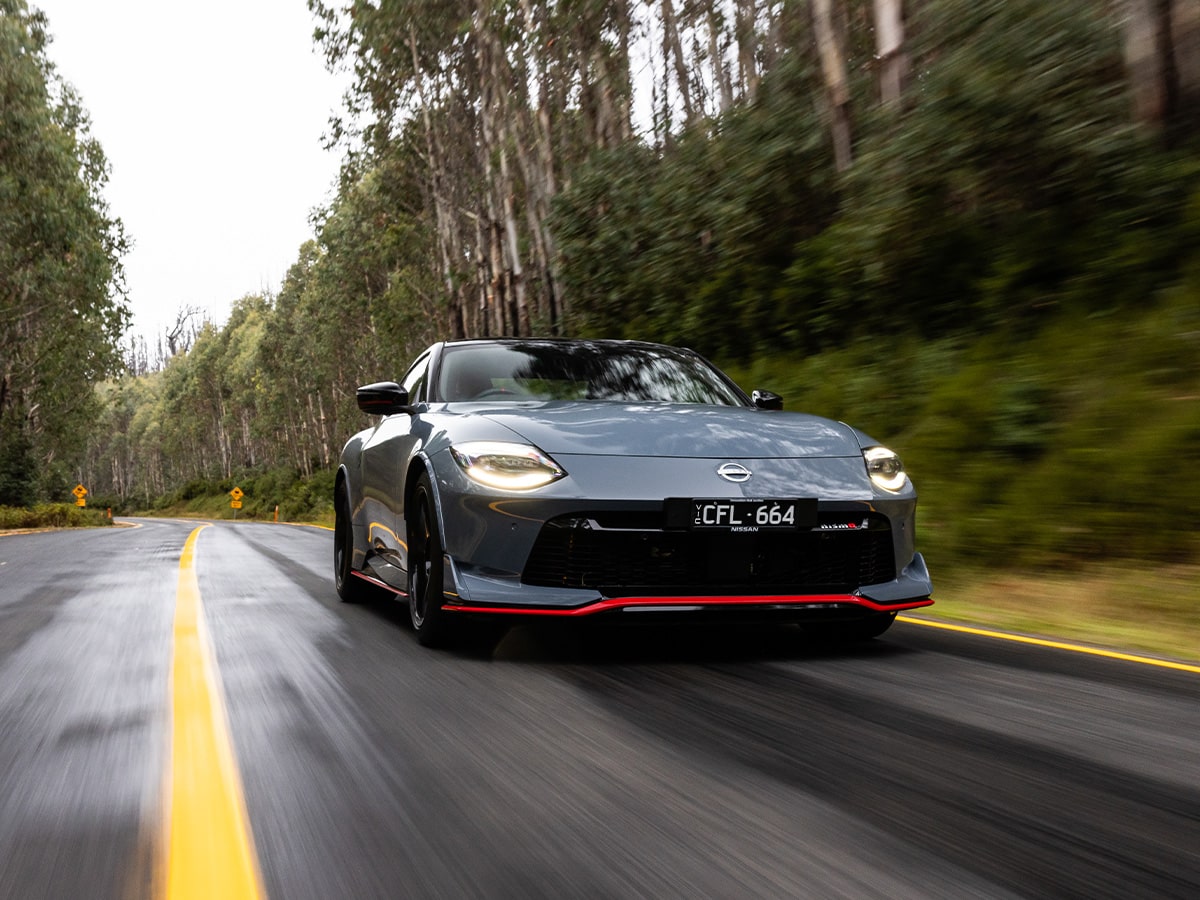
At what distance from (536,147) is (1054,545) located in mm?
26903

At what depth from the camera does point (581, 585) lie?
455cm

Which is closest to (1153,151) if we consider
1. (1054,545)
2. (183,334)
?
(1054,545)

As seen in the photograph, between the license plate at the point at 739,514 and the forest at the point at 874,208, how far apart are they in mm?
3147

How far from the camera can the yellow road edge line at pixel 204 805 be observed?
2.30 meters

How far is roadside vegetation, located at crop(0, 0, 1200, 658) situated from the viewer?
7.61 metres

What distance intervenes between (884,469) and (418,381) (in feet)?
9.67

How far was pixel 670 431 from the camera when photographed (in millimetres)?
4934

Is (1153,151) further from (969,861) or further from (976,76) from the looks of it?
(969,861)

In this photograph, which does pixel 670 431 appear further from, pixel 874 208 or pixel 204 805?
pixel 874 208

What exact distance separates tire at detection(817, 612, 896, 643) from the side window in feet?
8.08

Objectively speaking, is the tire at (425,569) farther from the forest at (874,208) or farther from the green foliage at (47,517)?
the green foliage at (47,517)

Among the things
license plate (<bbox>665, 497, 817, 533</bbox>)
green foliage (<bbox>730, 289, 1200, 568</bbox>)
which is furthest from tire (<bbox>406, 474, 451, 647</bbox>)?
green foliage (<bbox>730, 289, 1200, 568</bbox>)

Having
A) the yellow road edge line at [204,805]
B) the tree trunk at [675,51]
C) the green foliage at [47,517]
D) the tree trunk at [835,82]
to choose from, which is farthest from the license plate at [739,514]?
the green foliage at [47,517]

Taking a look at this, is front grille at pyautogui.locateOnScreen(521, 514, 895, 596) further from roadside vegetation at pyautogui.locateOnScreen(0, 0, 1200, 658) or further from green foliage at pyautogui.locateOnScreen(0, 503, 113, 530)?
green foliage at pyautogui.locateOnScreen(0, 503, 113, 530)
